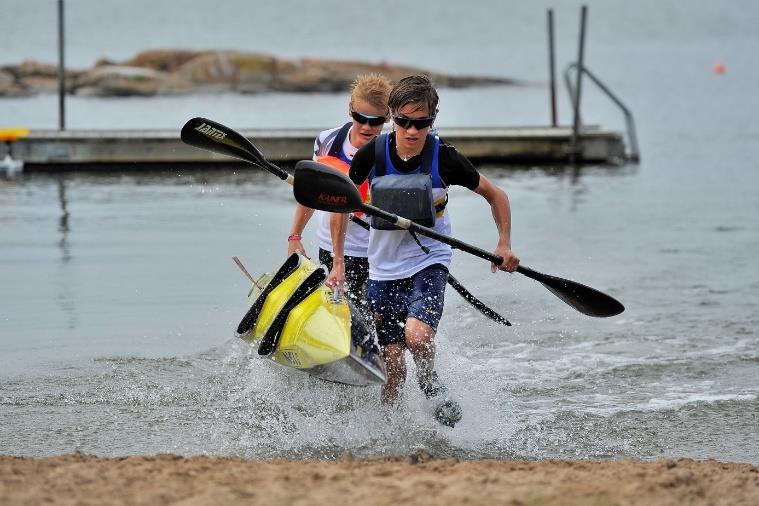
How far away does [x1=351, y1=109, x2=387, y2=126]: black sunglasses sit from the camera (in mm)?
6969

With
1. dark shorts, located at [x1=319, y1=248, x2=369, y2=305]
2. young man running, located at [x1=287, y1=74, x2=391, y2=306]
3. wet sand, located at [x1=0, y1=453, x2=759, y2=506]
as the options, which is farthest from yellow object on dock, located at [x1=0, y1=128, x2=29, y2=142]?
wet sand, located at [x1=0, y1=453, x2=759, y2=506]

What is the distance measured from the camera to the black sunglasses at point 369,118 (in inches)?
274

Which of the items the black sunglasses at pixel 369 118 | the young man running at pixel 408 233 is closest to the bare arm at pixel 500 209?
the young man running at pixel 408 233

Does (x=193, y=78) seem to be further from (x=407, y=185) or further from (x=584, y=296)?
(x=407, y=185)

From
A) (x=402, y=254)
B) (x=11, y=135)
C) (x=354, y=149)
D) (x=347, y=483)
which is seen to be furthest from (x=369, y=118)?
(x=11, y=135)

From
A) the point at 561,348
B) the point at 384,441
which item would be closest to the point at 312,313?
the point at 384,441

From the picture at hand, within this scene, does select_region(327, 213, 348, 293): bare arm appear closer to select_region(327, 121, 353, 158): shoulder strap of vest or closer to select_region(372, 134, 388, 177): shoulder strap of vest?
select_region(372, 134, 388, 177): shoulder strap of vest

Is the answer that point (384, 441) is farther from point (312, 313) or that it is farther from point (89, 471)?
point (89, 471)

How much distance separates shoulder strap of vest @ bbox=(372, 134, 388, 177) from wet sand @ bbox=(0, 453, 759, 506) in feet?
4.99

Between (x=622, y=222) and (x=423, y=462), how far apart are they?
10.1 metres

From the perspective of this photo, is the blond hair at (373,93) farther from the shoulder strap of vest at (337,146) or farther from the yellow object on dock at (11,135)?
the yellow object on dock at (11,135)

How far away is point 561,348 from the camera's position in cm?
908

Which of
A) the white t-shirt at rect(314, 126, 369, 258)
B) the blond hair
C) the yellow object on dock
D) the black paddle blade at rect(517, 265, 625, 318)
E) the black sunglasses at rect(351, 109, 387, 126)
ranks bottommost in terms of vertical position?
the yellow object on dock

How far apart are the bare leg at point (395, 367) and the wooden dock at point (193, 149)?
12294 mm
